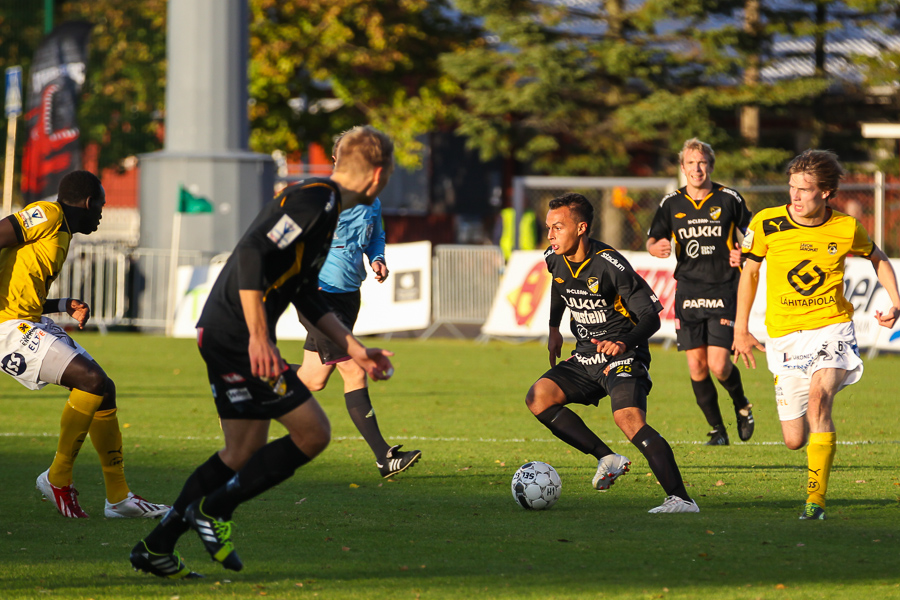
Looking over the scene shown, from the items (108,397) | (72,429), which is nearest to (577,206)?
(108,397)

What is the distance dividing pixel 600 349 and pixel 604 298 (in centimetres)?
53

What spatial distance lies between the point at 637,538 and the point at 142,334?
622 inches

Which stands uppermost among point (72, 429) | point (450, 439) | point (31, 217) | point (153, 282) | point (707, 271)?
point (31, 217)

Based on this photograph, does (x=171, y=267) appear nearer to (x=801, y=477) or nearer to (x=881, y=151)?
(x=801, y=477)

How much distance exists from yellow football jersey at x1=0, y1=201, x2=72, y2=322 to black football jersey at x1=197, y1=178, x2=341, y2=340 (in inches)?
68.1

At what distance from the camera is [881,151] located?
2927 cm

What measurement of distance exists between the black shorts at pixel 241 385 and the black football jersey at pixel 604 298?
2.19 m

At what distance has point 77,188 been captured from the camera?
627cm

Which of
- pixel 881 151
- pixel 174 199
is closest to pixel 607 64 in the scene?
pixel 881 151

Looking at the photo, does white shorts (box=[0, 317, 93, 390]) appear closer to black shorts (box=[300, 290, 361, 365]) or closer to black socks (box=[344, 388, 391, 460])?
black shorts (box=[300, 290, 361, 365])

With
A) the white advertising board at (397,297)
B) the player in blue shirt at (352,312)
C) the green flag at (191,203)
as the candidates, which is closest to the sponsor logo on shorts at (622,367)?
the player in blue shirt at (352,312)

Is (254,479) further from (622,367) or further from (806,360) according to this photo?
(806,360)

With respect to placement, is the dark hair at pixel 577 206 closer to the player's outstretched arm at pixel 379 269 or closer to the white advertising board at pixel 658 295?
the player's outstretched arm at pixel 379 269

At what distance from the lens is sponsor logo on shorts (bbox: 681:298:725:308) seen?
9336 mm
